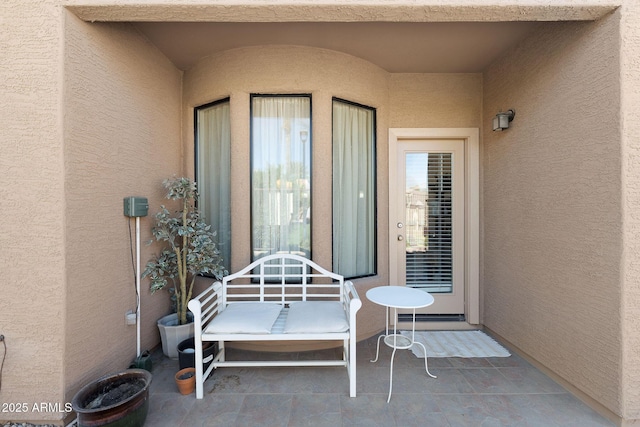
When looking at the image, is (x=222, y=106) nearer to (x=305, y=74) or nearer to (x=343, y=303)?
(x=305, y=74)

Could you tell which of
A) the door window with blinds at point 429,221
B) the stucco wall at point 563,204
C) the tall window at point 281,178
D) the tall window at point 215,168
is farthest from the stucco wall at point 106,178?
the stucco wall at point 563,204

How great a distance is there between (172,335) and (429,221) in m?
2.97

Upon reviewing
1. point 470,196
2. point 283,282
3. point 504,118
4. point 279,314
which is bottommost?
point 279,314

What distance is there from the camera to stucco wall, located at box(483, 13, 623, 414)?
6.15 ft

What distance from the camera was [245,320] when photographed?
85.3 inches

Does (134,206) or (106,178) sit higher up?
(106,178)

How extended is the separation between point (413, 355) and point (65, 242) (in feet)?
9.49

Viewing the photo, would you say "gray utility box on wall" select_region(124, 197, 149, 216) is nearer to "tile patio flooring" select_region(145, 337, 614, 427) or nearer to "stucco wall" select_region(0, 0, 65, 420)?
"stucco wall" select_region(0, 0, 65, 420)

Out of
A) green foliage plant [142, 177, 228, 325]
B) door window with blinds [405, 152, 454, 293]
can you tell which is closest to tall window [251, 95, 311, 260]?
green foliage plant [142, 177, 228, 325]

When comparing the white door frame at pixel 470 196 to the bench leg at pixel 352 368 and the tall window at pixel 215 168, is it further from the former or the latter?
the tall window at pixel 215 168

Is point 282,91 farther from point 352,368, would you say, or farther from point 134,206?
point 352,368

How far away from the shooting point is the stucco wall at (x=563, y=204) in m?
1.88

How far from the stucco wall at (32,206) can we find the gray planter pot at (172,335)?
2.78 ft

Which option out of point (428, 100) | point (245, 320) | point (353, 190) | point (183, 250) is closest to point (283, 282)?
point (245, 320)
